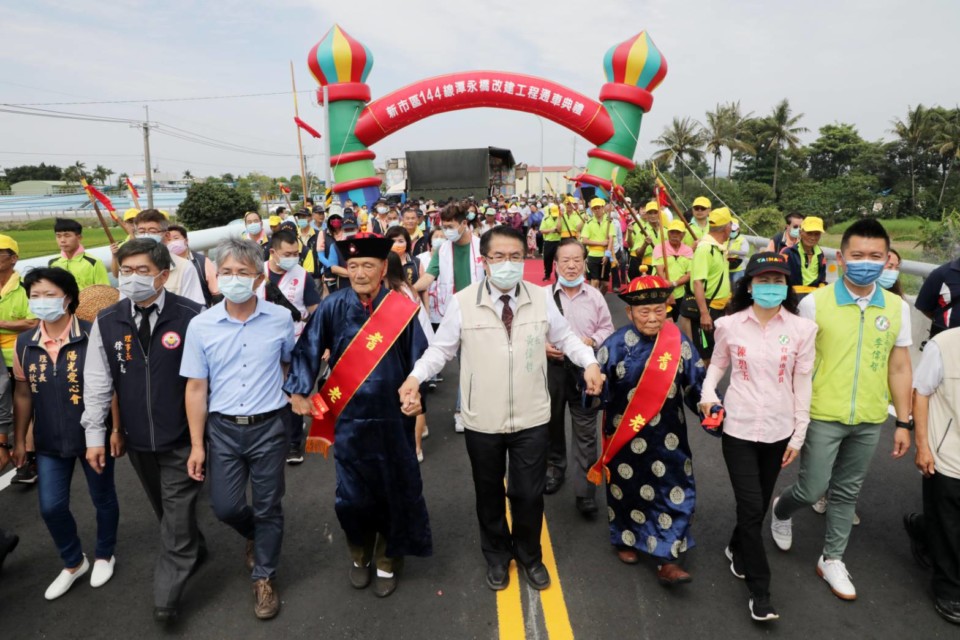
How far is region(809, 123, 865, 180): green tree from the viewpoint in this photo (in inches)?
1694

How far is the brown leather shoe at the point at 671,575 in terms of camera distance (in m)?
2.92

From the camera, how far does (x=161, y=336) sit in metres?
2.79

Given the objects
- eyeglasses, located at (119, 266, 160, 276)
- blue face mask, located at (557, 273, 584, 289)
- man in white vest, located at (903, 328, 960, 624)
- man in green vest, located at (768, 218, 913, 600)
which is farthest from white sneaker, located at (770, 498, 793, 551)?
eyeglasses, located at (119, 266, 160, 276)

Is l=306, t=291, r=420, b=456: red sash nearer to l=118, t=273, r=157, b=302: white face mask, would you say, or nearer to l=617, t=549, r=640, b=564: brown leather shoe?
l=118, t=273, r=157, b=302: white face mask

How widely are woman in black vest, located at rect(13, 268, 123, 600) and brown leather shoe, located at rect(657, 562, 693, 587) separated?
9.72 ft

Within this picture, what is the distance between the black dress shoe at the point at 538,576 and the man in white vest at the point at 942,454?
1959 mm

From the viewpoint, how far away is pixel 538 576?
3061 mm

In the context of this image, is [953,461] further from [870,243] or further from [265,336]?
[265,336]

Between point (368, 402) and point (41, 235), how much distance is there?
37277mm

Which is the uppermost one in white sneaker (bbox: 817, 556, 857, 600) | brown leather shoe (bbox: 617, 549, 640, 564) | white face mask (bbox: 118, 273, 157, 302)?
white face mask (bbox: 118, 273, 157, 302)

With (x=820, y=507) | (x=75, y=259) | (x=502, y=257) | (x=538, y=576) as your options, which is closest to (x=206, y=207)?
(x=75, y=259)

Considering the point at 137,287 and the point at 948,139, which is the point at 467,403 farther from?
the point at 948,139

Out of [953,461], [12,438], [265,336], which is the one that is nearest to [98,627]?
[12,438]

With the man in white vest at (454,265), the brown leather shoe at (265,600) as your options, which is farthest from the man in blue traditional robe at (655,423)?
the man in white vest at (454,265)
